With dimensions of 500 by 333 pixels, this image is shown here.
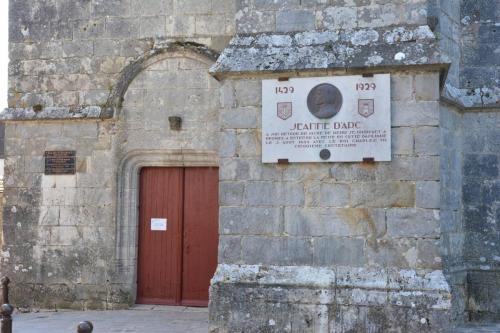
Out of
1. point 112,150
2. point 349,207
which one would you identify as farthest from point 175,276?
point 349,207

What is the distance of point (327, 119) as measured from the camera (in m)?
5.53

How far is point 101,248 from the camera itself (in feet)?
26.1

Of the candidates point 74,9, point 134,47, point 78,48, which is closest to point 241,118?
point 134,47

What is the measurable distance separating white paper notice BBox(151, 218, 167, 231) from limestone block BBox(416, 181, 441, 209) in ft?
12.5

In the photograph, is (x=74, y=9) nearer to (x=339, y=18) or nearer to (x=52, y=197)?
(x=52, y=197)

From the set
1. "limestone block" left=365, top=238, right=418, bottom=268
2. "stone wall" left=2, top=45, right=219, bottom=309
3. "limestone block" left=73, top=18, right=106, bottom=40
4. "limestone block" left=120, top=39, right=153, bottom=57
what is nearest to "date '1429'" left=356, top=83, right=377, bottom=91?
"limestone block" left=365, top=238, right=418, bottom=268

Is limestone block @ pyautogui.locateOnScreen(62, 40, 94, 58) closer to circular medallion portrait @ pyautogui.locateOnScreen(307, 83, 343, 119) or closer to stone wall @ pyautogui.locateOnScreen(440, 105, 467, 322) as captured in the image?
circular medallion portrait @ pyautogui.locateOnScreen(307, 83, 343, 119)

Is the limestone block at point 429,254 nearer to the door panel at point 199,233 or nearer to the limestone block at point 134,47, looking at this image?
the door panel at point 199,233

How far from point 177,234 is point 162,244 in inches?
9.4

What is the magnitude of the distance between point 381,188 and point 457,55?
7.28ft

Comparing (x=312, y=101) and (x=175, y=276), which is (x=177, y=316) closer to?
(x=175, y=276)

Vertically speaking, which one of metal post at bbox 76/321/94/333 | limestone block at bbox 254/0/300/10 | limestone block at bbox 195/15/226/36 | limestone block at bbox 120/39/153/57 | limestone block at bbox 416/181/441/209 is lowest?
metal post at bbox 76/321/94/333

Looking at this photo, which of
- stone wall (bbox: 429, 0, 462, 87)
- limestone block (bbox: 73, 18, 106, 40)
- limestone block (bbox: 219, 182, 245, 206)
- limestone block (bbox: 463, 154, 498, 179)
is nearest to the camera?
limestone block (bbox: 219, 182, 245, 206)

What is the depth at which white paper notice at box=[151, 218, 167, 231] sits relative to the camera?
814cm
